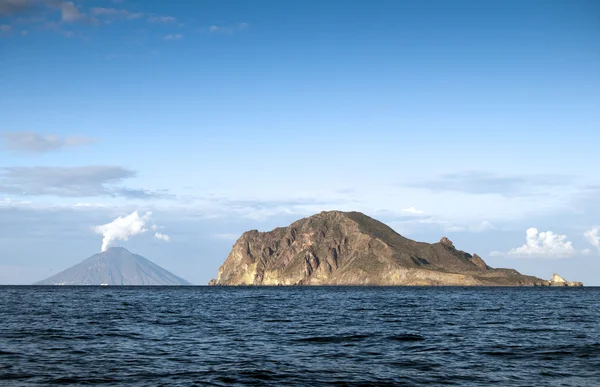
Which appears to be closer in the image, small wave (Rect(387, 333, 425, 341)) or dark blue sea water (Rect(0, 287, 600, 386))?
dark blue sea water (Rect(0, 287, 600, 386))

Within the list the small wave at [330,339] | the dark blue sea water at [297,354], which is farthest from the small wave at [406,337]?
the small wave at [330,339]

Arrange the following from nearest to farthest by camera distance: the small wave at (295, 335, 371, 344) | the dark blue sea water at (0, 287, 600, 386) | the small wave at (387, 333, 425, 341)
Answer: the dark blue sea water at (0, 287, 600, 386) < the small wave at (295, 335, 371, 344) < the small wave at (387, 333, 425, 341)

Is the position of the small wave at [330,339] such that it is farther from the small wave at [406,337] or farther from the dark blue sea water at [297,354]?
the small wave at [406,337]

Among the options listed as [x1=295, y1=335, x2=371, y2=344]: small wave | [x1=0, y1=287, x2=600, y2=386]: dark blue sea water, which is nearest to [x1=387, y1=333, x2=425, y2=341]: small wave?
[x1=0, y1=287, x2=600, y2=386]: dark blue sea water

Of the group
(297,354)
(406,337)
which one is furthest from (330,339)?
(297,354)

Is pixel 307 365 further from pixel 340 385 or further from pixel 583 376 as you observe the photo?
pixel 583 376

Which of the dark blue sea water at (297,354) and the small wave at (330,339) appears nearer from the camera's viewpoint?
the dark blue sea water at (297,354)

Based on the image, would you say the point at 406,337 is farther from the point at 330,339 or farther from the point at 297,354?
the point at 297,354

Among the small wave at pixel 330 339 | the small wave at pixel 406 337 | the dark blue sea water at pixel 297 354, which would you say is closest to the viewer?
the dark blue sea water at pixel 297 354

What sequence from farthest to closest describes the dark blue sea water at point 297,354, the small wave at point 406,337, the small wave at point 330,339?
the small wave at point 406,337 → the small wave at point 330,339 → the dark blue sea water at point 297,354

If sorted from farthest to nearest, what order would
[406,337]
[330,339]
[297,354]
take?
[406,337], [330,339], [297,354]

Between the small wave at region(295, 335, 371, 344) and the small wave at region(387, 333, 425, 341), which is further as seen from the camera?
the small wave at region(387, 333, 425, 341)

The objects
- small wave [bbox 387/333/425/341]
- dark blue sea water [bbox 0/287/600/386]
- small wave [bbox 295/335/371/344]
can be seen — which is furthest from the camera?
small wave [bbox 387/333/425/341]

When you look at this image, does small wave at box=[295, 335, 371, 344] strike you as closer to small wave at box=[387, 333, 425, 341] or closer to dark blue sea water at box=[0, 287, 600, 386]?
dark blue sea water at box=[0, 287, 600, 386]
